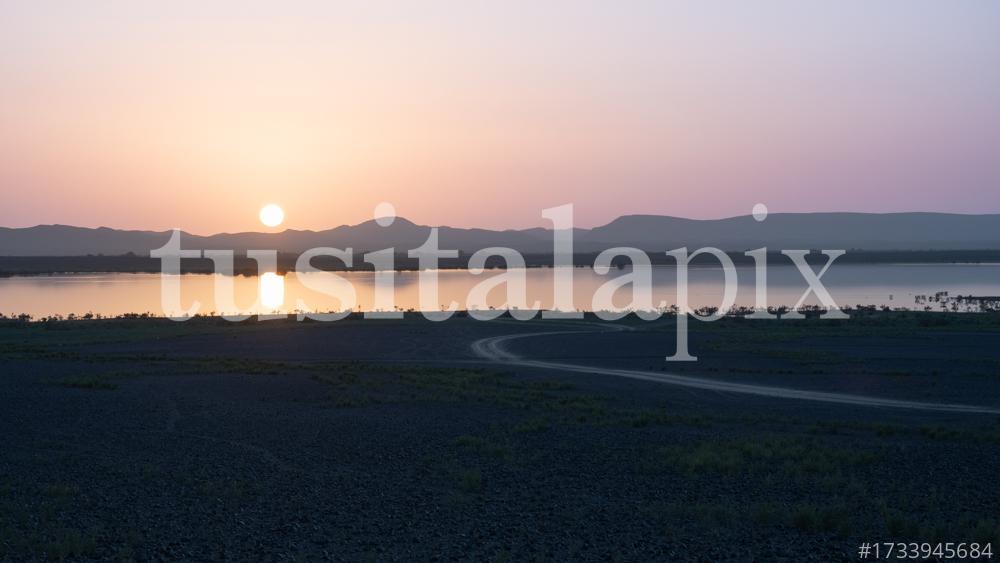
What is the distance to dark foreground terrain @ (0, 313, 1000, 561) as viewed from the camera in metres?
8.33

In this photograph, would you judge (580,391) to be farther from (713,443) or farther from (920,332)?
(920,332)

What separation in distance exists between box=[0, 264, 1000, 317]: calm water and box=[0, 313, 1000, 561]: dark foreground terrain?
31.4m

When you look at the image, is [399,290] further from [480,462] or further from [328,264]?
[480,462]

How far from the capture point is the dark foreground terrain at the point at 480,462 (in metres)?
8.33

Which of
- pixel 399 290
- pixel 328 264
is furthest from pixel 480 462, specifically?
pixel 328 264

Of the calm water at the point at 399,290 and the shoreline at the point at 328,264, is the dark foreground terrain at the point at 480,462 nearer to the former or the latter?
the calm water at the point at 399,290

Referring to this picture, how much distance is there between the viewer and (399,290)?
69875mm

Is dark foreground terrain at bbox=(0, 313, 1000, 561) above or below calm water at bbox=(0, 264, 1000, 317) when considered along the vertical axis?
below

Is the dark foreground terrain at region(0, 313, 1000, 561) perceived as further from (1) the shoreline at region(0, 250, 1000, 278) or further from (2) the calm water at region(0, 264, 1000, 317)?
(1) the shoreline at region(0, 250, 1000, 278)

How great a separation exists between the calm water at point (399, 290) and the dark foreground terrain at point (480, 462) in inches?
1237

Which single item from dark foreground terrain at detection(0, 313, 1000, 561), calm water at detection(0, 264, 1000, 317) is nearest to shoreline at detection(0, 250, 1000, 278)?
calm water at detection(0, 264, 1000, 317)

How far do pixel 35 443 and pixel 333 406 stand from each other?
5672 mm

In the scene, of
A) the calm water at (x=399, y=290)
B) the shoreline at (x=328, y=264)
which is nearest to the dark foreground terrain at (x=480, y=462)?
the calm water at (x=399, y=290)

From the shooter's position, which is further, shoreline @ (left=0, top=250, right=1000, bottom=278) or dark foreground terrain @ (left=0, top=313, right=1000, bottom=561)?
shoreline @ (left=0, top=250, right=1000, bottom=278)
